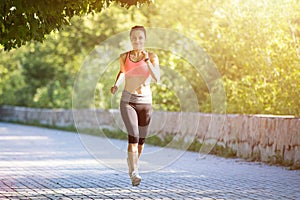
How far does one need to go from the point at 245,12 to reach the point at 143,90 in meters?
8.38

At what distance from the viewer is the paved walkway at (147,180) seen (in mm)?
8992

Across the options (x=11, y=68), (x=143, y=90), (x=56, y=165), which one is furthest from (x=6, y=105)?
(x=143, y=90)

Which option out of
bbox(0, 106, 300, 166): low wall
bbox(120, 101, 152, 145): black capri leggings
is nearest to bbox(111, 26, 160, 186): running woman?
bbox(120, 101, 152, 145): black capri leggings

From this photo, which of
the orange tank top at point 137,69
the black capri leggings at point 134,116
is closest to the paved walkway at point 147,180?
the black capri leggings at point 134,116

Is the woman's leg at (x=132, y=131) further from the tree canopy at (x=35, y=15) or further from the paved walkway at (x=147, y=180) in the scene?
the tree canopy at (x=35, y=15)

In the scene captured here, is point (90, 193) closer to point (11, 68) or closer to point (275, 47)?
point (275, 47)

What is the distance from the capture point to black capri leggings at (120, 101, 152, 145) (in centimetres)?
955

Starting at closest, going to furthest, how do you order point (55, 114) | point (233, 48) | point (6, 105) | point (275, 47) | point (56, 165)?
point (56, 165)
point (275, 47)
point (233, 48)
point (55, 114)
point (6, 105)

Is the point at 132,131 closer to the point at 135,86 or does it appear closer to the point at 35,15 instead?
the point at 135,86

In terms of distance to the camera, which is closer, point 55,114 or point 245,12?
point 245,12

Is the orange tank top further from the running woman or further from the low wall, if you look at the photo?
the low wall

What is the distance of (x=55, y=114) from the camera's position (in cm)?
3175

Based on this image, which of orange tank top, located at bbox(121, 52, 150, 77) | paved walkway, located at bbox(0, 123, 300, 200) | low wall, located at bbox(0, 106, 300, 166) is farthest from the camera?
low wall, located at bbox(0, 106, 300, 166)

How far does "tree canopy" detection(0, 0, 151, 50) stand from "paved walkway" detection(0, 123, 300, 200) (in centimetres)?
190
